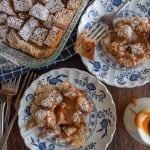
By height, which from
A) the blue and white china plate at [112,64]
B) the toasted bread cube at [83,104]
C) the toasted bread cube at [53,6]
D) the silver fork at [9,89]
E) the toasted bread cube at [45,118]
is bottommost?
the toasted bread cube at [45,118]

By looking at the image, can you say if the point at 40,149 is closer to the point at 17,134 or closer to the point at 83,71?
the point at 17,134

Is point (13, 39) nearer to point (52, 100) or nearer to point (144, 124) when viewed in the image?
point (52, 100)

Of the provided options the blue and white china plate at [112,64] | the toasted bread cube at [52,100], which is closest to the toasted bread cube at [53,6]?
the blue and white china plate at [112,64]

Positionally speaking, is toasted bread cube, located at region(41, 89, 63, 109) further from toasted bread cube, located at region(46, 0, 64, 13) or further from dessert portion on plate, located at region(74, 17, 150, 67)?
toasted bread cube, located at region(46, 0, 64, 13)

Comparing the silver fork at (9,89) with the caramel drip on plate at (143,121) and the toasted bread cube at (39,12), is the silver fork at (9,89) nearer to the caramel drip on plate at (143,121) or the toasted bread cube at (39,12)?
the toasted bread cube at (39,12)

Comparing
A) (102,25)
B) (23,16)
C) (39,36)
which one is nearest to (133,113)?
(102,25)

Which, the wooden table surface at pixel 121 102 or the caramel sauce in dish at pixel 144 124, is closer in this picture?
the caramel sauce in dish at pixel 144 124
